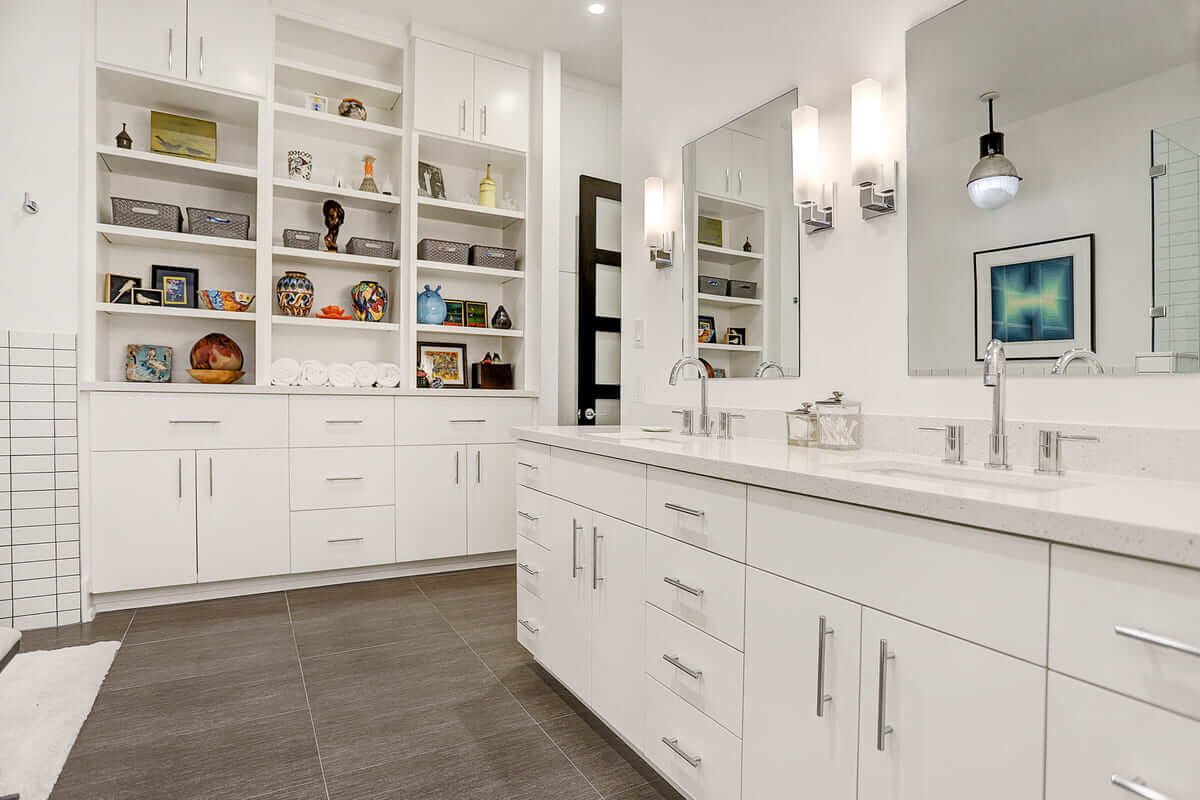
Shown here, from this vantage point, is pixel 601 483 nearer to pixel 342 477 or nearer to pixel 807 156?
pixel 807 156

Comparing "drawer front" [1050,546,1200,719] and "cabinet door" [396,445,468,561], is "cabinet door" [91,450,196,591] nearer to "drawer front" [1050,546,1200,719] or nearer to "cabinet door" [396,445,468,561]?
"cabinet door" [396,445,468,561]

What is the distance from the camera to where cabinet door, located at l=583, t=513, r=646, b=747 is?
68.1 inches

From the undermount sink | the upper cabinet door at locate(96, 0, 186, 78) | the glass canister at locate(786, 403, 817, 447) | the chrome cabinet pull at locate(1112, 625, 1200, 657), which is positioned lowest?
the chrome cabinet pull at locate(1112, 625, 1200, 657)

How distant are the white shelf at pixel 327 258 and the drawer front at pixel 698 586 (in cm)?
254

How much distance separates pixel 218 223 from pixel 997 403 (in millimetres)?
3389

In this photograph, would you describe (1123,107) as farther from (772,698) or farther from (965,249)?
(772,698)

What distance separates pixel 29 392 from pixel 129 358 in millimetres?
526

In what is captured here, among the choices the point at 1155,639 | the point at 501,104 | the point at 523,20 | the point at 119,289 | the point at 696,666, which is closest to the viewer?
the point at 1155,639

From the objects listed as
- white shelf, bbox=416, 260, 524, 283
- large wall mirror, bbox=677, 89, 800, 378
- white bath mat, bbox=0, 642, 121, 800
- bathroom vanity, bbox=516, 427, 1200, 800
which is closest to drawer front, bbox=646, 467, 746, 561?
bathroom vanity, bbox=516, 427, 1200, 800

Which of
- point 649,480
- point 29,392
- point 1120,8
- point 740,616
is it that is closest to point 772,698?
point 740,616

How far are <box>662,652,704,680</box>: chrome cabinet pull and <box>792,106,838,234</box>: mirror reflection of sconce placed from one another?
4.29ft

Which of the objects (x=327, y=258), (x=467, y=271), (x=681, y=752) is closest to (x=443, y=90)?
(x=467, y=271)

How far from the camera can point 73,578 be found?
2.82 m

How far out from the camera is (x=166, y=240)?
3.16 meters
